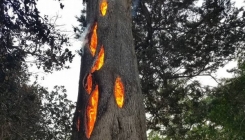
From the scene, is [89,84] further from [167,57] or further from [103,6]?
[167,57]

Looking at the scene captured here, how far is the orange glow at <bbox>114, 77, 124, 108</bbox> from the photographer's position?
2.59 metres

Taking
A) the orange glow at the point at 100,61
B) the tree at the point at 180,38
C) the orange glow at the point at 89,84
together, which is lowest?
the orange glow at the point at 89,84

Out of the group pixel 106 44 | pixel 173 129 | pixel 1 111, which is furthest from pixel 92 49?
pixel 173 129

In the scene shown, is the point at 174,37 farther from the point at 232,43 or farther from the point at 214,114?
the point at 214,114

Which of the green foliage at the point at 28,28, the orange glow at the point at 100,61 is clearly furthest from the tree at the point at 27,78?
the orange glow at the point at 100,61

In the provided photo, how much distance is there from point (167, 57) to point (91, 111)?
508cm

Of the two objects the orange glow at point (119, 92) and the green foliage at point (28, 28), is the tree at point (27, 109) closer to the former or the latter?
the green foliage at point (28, 28)

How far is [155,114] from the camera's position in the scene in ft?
27.7

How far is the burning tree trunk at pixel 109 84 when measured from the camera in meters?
2.48

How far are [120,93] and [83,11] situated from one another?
5.93 meters

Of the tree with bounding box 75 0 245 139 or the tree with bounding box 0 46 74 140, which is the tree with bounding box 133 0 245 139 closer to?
the tree with bounding box 75 0 245 139

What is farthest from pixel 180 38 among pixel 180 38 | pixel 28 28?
pixel 28 28

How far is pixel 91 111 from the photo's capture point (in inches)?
102

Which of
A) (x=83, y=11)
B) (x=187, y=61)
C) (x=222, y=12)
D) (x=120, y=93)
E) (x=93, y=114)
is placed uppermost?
(x=83, y=11)
